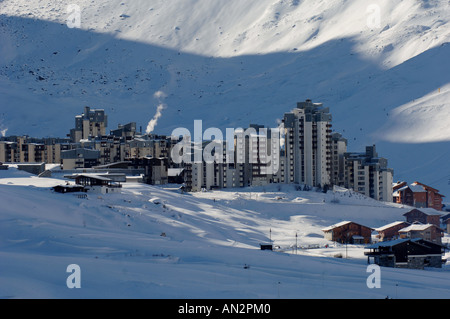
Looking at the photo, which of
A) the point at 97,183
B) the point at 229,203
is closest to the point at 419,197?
the point at 229,203

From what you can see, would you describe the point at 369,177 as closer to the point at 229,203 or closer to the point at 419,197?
the point at 419,197

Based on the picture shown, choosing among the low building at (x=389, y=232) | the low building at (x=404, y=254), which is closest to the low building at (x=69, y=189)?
the low building at (x=389, y=232)

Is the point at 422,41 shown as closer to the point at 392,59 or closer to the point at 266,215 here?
the point at 392,59

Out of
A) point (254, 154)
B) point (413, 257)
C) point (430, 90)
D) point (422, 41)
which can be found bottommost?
point (413, 257)

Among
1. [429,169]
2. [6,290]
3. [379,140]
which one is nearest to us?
[6,290]

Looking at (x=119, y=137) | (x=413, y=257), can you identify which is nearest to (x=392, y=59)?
(x=119, y=137)

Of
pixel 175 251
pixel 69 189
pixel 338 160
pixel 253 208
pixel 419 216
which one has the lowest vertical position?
pixel 419 216
